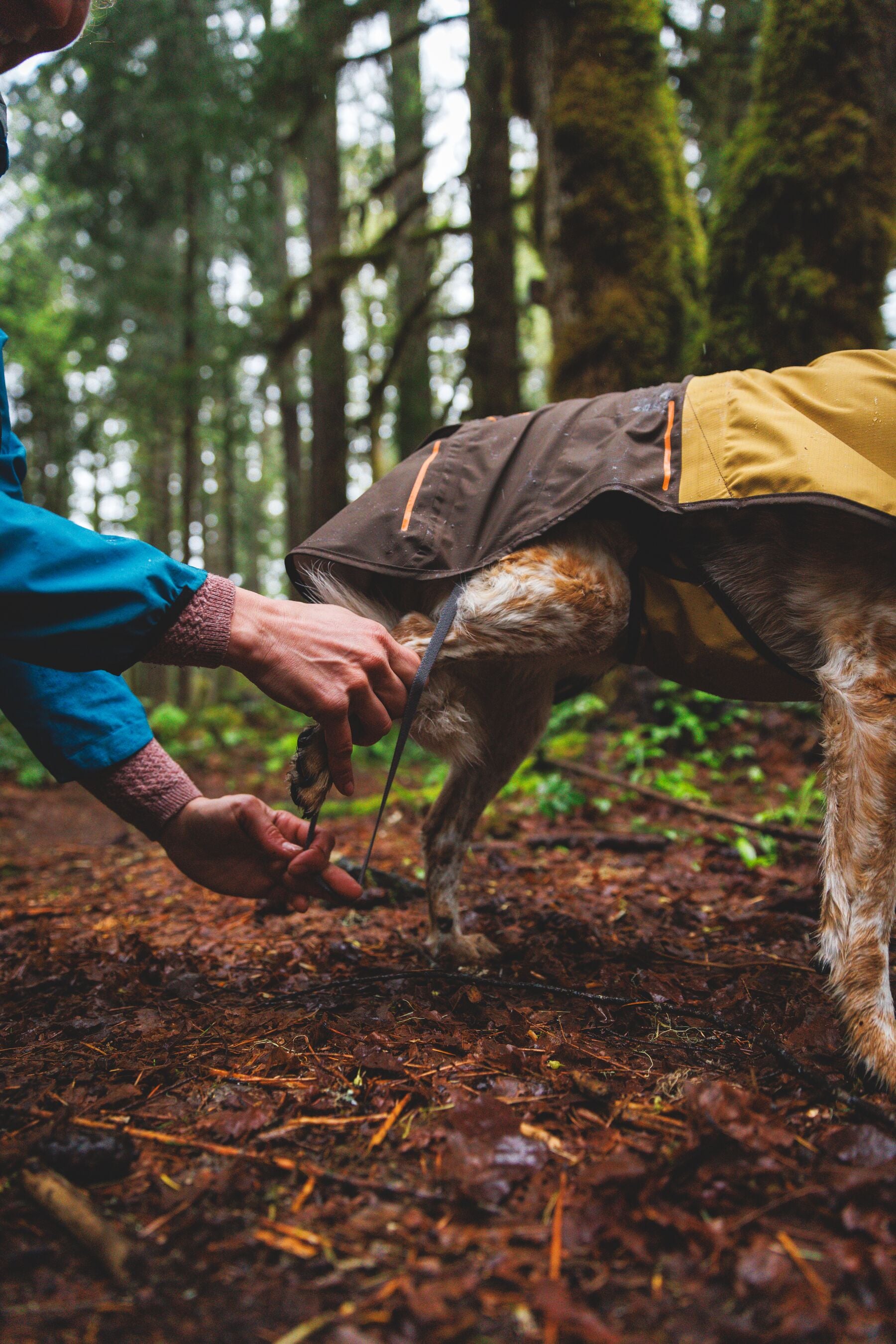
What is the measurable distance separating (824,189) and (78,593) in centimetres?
501

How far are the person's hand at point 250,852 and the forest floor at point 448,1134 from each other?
340 mm

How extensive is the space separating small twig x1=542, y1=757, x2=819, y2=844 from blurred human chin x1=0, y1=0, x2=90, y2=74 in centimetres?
403

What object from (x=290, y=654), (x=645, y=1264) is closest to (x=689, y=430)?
(x=290, y=654)

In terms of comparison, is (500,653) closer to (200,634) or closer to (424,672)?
(424,672)

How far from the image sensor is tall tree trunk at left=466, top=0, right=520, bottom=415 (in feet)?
26.3

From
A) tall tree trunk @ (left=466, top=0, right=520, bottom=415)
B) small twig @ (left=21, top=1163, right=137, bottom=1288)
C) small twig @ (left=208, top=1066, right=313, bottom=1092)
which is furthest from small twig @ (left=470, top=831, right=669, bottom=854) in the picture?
tall tree trunk @ (left=466, top=0, right=520, bottom=415)

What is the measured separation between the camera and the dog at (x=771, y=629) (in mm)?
2131

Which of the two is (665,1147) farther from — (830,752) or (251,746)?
(251,746)

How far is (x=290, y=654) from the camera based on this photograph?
1947 mm

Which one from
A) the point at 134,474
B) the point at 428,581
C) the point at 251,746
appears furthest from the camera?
the point at 134,474

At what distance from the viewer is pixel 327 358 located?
9977mm

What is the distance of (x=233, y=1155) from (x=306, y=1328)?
493 millimetres

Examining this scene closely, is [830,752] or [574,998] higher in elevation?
[830,752]

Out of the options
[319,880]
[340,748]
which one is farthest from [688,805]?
[340,748]
